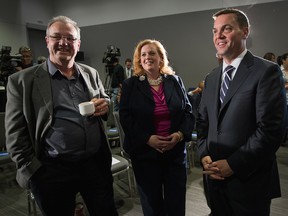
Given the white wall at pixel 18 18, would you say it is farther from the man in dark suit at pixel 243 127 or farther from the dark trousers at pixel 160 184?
the man in dark suit at pixel 243 127

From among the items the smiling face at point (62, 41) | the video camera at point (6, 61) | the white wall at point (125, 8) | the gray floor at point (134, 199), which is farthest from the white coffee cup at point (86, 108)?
the white wall at point (125, 8)

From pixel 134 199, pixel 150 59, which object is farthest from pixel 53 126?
pixel 134 199

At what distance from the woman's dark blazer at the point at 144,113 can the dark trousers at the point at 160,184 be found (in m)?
0.08

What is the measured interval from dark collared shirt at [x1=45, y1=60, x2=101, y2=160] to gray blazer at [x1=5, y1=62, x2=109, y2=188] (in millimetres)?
40

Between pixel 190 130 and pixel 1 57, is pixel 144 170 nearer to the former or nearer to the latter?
pixel 190 130

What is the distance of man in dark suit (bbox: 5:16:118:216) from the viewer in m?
1.36

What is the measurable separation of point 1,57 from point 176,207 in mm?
4086

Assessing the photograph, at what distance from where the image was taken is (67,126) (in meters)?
1.39

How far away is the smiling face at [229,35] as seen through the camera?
1233mm

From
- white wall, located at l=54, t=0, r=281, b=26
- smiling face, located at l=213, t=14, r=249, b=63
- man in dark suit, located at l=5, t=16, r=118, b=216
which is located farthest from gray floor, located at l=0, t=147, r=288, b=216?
white wall, located at l=54, t=0, r=281, b=26

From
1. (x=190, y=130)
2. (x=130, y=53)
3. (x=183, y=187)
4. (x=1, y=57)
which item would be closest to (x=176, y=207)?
(x=183, y=187)

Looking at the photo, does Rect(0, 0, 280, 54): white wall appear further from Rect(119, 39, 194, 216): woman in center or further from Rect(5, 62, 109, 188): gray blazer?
Rect(5, 62, 109, 188): gray blazer

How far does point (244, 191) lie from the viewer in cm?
123

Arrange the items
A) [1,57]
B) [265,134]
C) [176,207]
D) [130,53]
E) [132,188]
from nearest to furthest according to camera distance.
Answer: [265,134] < [176,207] < [132,188] < [1,57] < [130,53]
